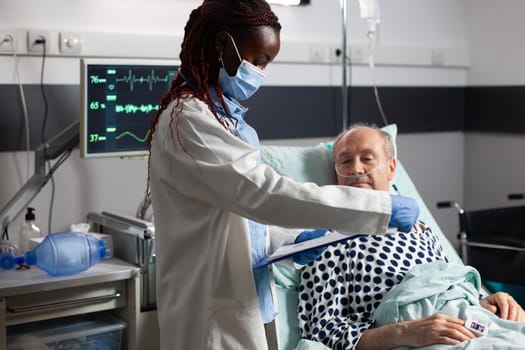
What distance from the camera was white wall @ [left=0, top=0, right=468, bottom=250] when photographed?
2.89 m

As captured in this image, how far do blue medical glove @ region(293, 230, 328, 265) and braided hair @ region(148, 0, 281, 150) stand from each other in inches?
15.6

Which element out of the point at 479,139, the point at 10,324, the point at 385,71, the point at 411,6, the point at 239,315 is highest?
the point at 411,6

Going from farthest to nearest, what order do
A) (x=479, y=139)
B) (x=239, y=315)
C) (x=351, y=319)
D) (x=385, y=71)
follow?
(x=479, y=139)
(x=385, y=71)
(x=351, y=319)
(x=239, y=315)

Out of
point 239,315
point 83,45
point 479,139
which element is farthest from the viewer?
point 479,139

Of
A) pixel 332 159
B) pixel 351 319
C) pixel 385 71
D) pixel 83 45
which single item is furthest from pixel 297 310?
pixel 385 71

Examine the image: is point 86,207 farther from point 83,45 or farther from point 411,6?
point 411,6

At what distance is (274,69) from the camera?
138 inches

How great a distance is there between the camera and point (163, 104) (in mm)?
1860

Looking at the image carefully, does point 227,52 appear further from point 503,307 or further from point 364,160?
point 503,307

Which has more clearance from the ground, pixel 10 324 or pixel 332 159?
pixel 332 159

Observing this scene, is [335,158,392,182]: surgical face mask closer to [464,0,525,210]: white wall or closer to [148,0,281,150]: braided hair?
[148,0,281,150]: braided hair

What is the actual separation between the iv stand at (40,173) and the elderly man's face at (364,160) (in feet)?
3.15

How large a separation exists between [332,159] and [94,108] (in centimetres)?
88

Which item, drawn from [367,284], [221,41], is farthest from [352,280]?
[221,41]
